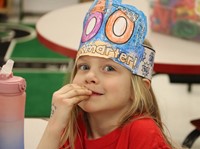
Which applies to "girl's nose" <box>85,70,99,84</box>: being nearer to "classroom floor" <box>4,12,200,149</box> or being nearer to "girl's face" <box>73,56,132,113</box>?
"girl's face" <box>73,56,132,113</box>

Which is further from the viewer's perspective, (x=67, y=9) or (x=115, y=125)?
(x=67, y=9)

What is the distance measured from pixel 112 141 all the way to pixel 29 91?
2761mm

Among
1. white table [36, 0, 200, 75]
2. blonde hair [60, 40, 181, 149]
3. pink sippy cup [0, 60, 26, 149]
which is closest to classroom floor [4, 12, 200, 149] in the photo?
white table [36, 0, 200, 75]

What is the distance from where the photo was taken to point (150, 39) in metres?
2.38

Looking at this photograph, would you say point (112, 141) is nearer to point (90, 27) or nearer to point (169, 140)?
point (169, 140)

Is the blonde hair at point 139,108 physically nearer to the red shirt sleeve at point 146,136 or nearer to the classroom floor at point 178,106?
the red shirt sleeve at point 146,136

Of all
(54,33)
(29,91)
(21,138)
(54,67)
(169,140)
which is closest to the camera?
(21,138)

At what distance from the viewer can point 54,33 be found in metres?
2.38

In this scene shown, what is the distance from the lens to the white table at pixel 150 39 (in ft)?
6.56

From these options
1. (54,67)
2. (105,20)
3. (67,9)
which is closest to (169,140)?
(105,20)

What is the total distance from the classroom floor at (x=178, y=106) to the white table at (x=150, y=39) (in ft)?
3.42

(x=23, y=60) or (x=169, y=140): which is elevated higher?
(x=169, y=140)

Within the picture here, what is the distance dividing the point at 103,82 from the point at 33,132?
15.8 inches

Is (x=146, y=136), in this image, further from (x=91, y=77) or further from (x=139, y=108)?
(x=91, y=77)
